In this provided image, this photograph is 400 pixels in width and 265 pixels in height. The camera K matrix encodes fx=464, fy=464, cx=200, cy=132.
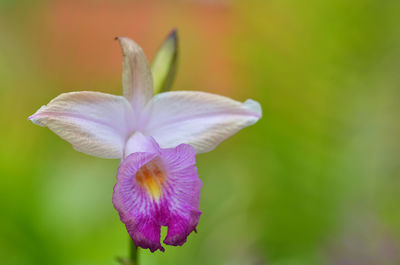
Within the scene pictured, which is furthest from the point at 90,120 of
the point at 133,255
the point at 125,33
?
the point at 125,33

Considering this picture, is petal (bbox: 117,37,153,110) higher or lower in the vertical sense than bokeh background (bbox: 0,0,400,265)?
higher

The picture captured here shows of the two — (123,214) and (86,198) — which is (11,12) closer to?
(86,198)

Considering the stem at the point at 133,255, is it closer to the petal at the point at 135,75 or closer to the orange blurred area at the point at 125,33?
the petal at the point at 135,75

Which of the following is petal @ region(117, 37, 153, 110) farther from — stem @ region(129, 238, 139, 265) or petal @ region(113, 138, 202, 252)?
stem @ region(129, 238, 139, 265)

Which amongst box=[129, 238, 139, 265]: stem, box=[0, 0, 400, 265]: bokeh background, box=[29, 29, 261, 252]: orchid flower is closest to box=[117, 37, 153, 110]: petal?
box=[29, 29, 261, 252]: orchid flower

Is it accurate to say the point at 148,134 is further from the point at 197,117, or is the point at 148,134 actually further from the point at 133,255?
the point at 133,255

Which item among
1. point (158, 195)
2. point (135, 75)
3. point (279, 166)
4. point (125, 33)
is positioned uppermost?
point (135, 75)

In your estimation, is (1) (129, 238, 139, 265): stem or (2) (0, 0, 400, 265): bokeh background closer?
(1) (129, 238, 139, 265): stem
